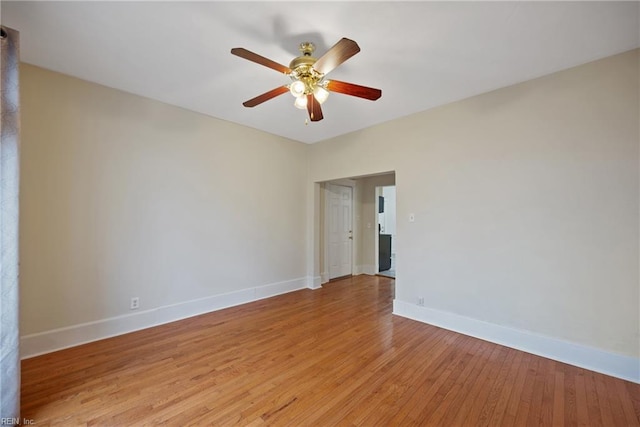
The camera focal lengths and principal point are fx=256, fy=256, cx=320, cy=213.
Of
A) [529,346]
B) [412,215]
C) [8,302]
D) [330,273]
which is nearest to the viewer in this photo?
[8,302]

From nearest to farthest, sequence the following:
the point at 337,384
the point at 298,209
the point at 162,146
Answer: the point at 337,384 → the point at 162,146 → the point at 298,209

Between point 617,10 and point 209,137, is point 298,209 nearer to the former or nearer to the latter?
point 209,137

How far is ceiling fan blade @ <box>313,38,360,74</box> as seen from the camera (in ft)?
5.33

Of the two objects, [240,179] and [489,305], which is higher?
[240,179]

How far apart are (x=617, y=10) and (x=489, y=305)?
2.68 metres

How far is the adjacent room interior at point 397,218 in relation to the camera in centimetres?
187

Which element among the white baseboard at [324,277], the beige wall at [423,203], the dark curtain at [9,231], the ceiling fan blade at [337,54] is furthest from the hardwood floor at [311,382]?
the ceiling fan blade at [337,54]

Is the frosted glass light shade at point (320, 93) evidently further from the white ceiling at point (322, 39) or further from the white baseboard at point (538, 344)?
the white baseboard at point (538, 344)

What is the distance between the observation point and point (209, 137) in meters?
3.69

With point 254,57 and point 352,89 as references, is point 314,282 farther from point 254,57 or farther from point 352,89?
point 254,57

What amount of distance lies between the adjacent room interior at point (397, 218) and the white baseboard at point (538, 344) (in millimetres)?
19

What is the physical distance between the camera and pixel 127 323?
2979 mm

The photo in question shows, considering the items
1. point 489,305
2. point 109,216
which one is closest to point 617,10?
point 489,305

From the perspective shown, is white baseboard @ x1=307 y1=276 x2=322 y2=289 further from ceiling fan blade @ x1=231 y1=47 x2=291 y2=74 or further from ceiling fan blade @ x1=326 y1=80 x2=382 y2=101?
ceiling fan blade @ x1=231 y1=47 x2=291 y2=74
